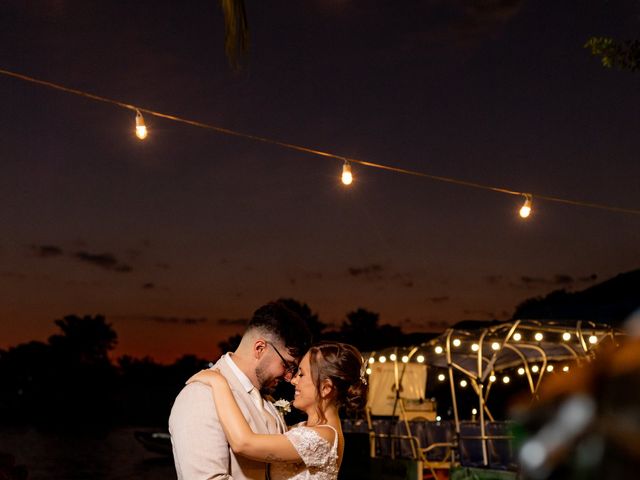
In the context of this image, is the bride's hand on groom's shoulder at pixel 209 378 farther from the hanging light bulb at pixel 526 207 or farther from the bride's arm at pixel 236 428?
the hanging light bulb at pixel 526 207

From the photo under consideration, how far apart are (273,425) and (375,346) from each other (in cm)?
5169

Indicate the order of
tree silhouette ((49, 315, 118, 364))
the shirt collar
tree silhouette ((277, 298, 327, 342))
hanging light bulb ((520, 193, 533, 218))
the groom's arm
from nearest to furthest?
the groom's arm < the shirt collar < hanging light bulb ((520, 193, 533, 218)) < tree silhouette ((277, 298, 327, 342)) < tree silhouette ((49, 315, 118, 364))

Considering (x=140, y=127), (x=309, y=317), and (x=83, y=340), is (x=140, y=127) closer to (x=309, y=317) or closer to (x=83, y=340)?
(x=309, y=317)

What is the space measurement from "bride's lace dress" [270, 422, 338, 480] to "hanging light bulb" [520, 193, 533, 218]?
6376 mm

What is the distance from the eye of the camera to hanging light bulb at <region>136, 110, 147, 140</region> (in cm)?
760

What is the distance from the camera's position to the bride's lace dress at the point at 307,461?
127 inches

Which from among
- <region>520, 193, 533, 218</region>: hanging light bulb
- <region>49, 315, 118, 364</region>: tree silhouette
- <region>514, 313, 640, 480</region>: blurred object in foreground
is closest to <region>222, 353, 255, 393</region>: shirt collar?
<region>514, 313, 640, 480</region>: blurred object in foreground

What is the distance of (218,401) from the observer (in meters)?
2.80

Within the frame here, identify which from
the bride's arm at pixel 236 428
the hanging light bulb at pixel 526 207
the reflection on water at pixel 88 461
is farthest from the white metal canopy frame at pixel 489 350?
the reflection on water at pixel 88 461

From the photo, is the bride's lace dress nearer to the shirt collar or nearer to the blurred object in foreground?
the shirt collar

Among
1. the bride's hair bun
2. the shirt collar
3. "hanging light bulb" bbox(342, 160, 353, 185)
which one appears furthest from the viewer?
"hanging light bulb" bbox(342, 160, 353, 185)

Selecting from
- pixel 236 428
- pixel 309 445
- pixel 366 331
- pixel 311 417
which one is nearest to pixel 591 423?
pixel 236 428

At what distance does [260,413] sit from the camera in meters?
3.09

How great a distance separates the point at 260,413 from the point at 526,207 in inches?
267
